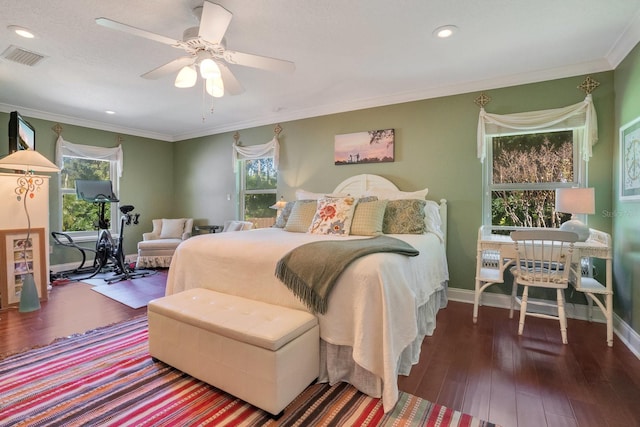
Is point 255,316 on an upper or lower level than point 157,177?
lower

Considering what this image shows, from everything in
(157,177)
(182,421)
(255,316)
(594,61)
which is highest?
(594,61)

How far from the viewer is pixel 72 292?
3725 mm

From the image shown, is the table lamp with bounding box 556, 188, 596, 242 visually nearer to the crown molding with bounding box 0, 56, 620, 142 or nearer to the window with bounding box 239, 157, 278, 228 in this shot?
the crown molding with bounding box 0, 56, 620, 142

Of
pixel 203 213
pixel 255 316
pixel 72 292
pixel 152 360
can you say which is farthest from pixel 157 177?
pixel 255 316

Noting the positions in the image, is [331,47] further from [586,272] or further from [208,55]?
[586,272]

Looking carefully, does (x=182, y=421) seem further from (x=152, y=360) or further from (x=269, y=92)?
(x=269, y=92)

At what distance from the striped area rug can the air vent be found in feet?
8.38

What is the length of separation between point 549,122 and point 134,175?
250 inches

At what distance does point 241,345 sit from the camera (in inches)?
62.4

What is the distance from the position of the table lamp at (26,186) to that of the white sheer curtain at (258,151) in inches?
97.2

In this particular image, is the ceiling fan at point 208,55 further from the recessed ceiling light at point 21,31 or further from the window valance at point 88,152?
the window valance at point 88,152

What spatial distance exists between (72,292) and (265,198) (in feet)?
9.24

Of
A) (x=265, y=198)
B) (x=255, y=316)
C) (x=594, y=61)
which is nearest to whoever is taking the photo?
Answer: (x=255, y=316)

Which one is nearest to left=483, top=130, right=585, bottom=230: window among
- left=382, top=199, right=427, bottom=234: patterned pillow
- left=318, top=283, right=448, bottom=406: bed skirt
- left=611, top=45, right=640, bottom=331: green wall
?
left=611, top=45, right=640, bottom=331: green wall
